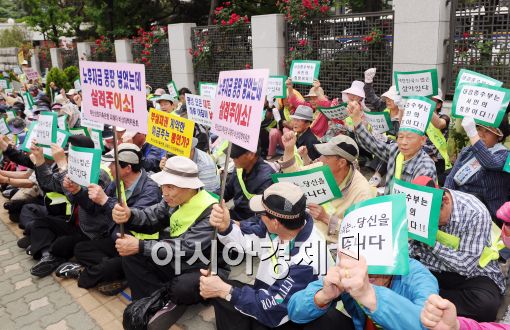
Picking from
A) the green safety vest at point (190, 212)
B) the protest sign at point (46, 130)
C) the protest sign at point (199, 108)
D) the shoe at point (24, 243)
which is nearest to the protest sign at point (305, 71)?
the protest sign at point (199, 108)

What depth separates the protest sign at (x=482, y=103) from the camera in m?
4.12

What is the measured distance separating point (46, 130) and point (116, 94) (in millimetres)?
2459

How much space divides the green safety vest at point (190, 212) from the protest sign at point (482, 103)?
105 inches

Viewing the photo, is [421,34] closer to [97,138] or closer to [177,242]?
[97,138]

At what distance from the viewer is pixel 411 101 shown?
13.8 ft

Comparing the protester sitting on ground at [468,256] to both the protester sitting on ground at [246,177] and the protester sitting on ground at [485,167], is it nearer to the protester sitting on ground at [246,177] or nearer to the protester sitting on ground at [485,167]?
the protester sitting on ground at [485,167]

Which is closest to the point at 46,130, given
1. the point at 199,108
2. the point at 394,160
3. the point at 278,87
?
the point at 199,108

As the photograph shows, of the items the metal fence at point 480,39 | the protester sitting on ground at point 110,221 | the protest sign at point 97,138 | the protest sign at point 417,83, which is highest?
the metal fence at point 480,39

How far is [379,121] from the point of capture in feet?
20.3

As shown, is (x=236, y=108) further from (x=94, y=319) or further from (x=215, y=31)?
(x=215, y=31)

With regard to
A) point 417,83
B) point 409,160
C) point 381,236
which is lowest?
point 409,160

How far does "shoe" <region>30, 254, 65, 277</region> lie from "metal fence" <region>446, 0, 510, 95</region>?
23.9 feet

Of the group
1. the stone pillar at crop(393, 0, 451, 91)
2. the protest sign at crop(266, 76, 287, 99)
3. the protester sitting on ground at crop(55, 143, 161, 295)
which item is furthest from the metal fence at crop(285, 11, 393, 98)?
the protester sitting on ground at crop(55, 143, 161, 295)

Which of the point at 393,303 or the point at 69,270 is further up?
the point at 393,303
